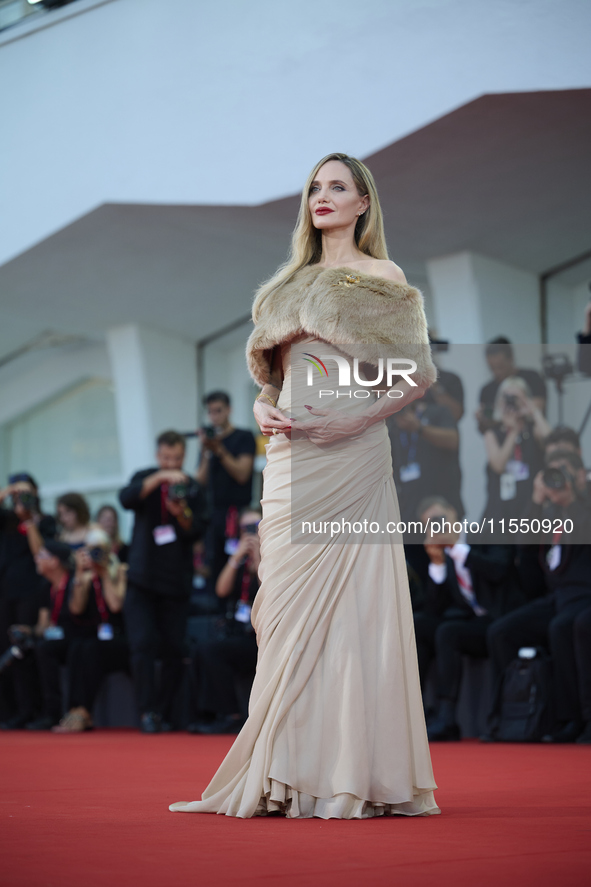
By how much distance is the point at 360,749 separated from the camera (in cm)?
224

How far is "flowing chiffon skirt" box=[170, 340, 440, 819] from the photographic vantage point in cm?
224

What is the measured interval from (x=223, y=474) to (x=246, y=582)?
1027 mm

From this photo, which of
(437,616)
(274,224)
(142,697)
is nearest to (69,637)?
(142,697)

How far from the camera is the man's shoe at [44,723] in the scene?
6.40m

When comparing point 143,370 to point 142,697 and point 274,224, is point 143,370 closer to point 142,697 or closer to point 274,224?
point 274,224

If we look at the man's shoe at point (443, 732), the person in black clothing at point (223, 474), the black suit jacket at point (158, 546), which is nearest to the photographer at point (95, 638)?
the black suit jacket at point (158, 546)

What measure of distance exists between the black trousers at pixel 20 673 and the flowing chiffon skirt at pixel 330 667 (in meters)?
4.57

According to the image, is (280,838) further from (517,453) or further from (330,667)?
(517,453)

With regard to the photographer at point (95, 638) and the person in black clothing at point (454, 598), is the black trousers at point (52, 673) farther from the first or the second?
the person in black clothing at point (454, 598)

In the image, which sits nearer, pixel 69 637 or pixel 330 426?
pixel 330 426

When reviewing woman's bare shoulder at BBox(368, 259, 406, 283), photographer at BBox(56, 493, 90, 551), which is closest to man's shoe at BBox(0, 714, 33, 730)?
Result: photographer at BBox(56, 493, 90, 551)

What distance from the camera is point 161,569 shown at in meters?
5.65

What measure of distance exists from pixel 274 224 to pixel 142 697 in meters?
3.62

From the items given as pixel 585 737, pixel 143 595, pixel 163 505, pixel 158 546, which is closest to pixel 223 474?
pixel 163 505
